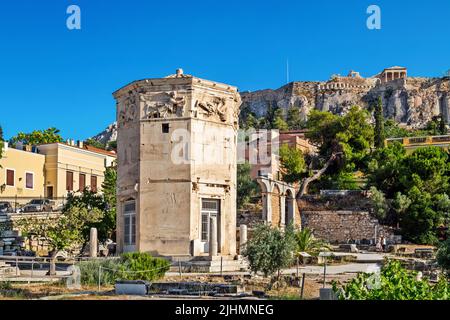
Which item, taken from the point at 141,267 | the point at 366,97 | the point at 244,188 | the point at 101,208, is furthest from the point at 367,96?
the point at 141,267

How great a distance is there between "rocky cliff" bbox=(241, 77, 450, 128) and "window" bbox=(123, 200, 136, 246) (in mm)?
110619

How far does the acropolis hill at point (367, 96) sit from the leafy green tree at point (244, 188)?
8489 cm

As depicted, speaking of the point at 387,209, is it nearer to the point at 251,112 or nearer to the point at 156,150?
the point at 156,150

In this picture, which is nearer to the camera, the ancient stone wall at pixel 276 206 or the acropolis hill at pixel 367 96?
the ancient stone wall at pixel 276 206

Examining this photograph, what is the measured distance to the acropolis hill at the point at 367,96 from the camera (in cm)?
13438

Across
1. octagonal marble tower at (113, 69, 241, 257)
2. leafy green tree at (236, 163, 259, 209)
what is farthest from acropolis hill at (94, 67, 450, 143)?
octagonal marble tower at (113, 69, 241, 257)

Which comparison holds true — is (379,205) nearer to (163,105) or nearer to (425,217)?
(425,217)

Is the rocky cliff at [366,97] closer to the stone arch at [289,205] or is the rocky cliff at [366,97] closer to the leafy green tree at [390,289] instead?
the stone arch at [289,205]

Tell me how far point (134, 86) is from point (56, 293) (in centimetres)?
1001

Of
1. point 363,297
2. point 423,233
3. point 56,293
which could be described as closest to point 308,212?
point 423,233

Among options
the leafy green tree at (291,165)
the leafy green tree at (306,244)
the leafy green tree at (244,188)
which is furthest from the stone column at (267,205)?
the leafy green tree at (291,165)

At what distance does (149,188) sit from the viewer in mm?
23891

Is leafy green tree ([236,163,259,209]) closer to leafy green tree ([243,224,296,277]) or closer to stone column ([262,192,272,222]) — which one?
stone column ([262,192,272,222])
